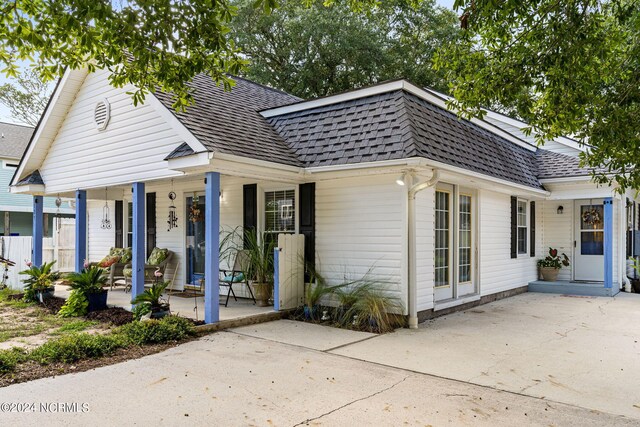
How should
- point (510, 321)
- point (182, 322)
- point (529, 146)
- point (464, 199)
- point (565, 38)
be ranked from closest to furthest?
point (565, 38) → point (182, 322) → point (510, 321) → point (464, 199) → point (529, 146)

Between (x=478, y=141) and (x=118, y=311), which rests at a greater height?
(x=478, y=141)

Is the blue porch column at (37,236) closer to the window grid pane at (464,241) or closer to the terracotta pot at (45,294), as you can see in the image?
the terracotta pot at (45,294)

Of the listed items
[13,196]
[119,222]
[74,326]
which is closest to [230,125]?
[74,326]

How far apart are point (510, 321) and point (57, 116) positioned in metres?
9.98

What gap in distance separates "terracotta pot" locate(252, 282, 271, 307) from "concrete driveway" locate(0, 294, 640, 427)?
3.49 feet

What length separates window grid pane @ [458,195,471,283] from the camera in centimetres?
910

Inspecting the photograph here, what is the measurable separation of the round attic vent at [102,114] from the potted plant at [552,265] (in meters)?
10.7

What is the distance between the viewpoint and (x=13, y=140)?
20812mm

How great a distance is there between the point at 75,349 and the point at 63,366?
0.31m

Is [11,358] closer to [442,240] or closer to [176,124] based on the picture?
[176,124]

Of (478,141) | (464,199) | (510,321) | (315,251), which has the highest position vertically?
(478,141)

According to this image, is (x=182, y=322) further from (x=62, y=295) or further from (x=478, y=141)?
(x=478, y=141)

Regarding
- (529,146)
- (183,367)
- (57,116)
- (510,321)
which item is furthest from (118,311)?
(529,146)

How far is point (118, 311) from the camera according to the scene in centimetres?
802
